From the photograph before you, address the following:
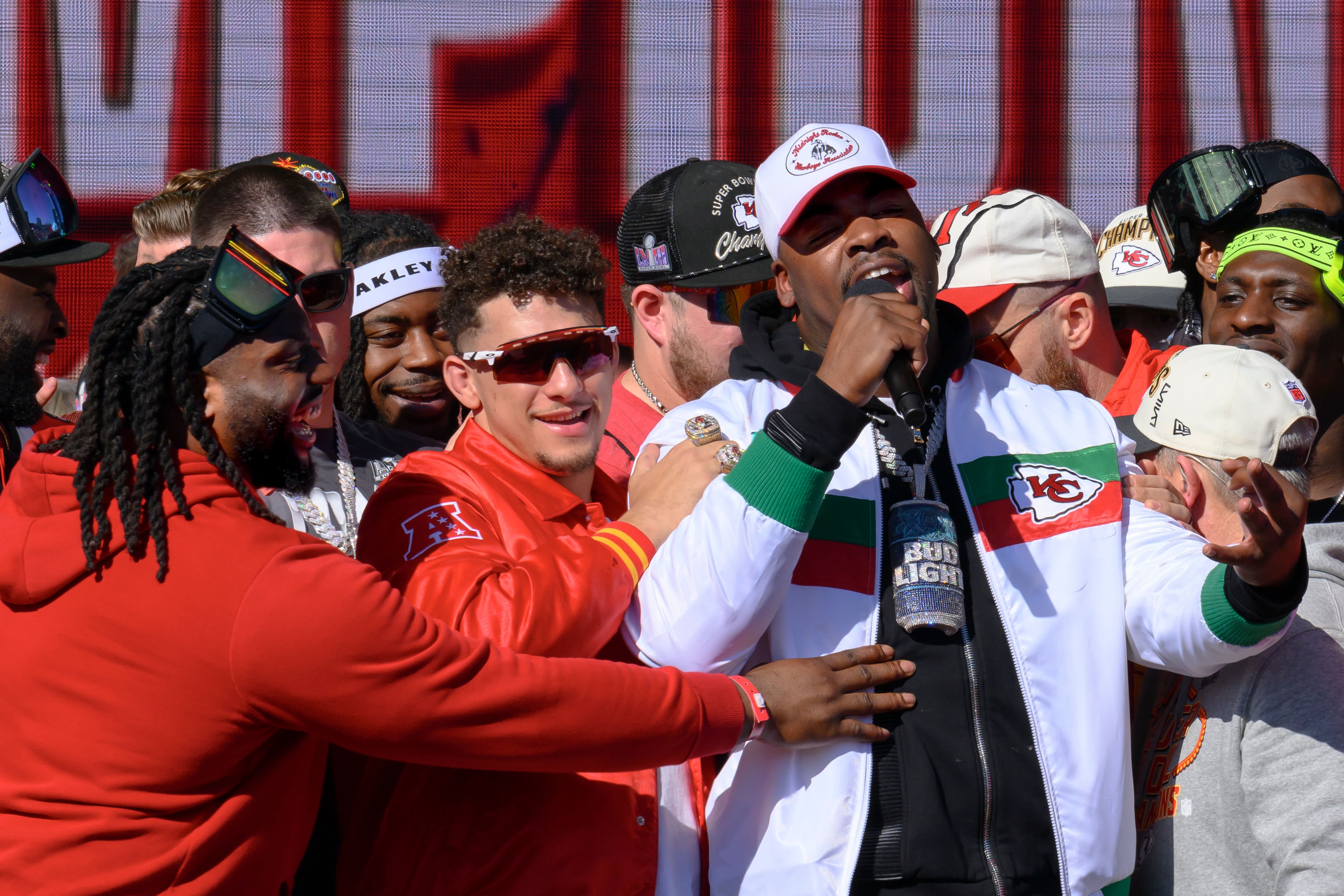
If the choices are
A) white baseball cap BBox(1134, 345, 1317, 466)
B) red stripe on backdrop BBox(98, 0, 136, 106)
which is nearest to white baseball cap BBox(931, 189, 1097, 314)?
white baseball cap BBox(1134, 345, 1317, 466)

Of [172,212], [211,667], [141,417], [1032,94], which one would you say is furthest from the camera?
[1032,94]

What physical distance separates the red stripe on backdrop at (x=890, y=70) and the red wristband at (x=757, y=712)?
368 centimetres

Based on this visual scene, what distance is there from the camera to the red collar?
2443mm

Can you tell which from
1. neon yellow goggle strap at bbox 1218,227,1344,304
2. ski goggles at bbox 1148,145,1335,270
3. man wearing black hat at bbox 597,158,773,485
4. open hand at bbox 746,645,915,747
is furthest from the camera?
ski goggles at bbox 1148,145,1335,270

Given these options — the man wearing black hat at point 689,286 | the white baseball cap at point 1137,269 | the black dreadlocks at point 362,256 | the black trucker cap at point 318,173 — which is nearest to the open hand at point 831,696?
the man wearing black hat at point 689,286

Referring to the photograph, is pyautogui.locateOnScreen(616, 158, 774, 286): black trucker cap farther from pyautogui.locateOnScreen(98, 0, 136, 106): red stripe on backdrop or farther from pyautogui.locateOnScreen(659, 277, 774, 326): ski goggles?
pyautogui.locateOnScreen(98, 0, 136, 106): red stripe on backdrop

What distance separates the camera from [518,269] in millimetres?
2676

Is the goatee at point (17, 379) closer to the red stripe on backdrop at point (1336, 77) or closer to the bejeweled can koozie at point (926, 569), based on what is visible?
the bejeweled can koozie at point (926, 569)

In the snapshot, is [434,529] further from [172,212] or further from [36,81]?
[36,81]

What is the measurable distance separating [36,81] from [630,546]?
407cm

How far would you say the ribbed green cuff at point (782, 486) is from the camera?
1.96m

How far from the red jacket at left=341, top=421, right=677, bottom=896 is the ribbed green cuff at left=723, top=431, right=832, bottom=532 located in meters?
0.28

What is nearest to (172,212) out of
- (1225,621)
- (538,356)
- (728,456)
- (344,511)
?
(344,511)

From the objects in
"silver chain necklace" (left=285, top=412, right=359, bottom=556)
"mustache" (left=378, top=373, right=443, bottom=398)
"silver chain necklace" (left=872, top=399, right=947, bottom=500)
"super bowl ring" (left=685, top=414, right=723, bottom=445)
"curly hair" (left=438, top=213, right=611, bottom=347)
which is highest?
"curly hair" (left=438, top=213, right=611, bottom=347)
